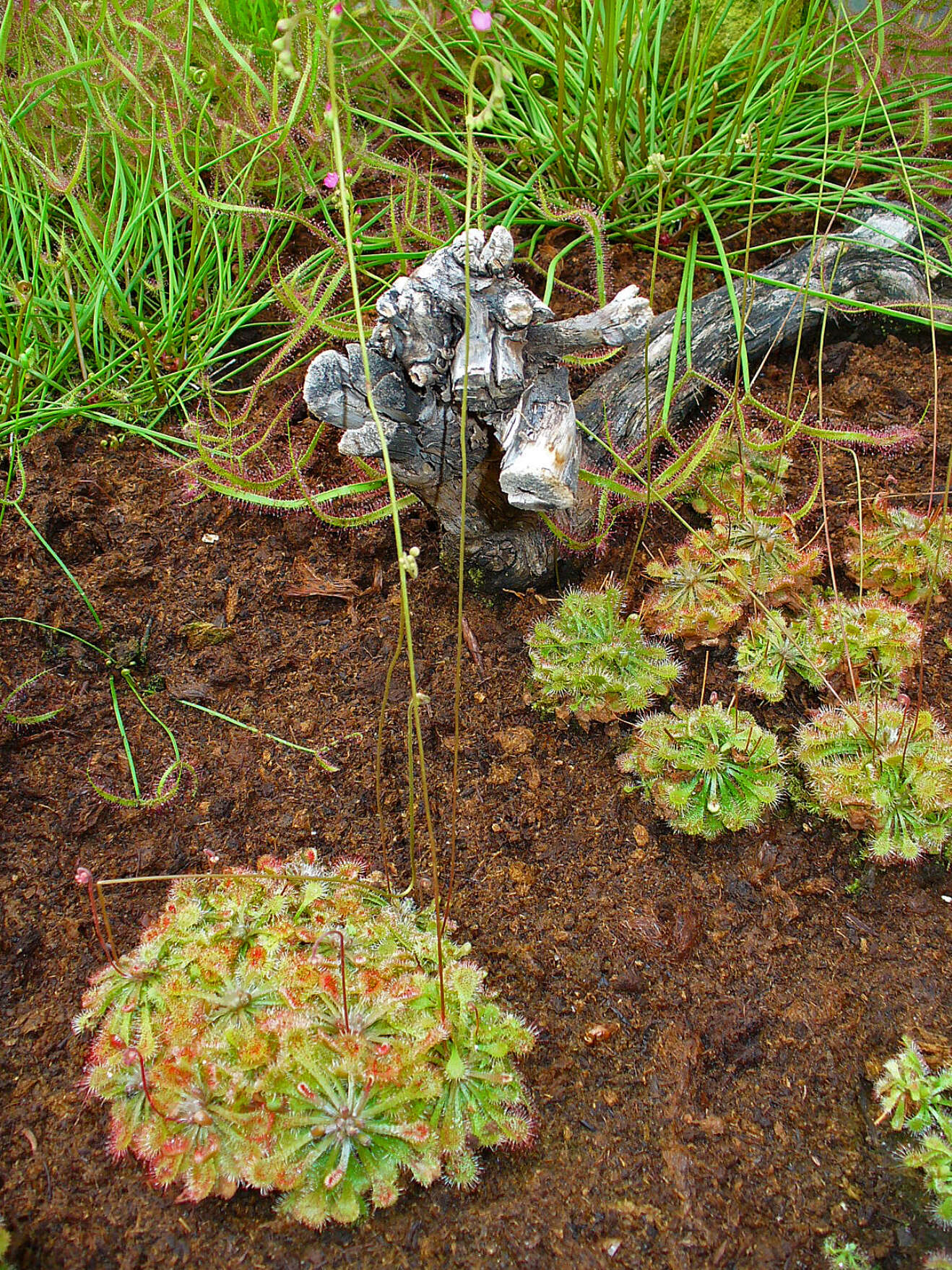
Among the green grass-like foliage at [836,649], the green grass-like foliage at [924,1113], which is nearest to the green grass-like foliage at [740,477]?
the green grass-like foliage at [836,649]

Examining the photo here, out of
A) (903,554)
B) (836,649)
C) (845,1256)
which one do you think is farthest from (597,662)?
(845,1256)

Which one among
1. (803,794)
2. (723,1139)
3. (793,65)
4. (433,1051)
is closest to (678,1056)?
(723,1139)

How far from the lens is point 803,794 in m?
1.66

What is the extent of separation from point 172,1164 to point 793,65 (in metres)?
2.94

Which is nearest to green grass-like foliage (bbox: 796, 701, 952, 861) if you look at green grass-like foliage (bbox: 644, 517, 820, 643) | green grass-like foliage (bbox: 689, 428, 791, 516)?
green grass-like foliage (bbox: 644, 517, 820, 643)

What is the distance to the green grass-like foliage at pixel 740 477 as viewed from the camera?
204cm

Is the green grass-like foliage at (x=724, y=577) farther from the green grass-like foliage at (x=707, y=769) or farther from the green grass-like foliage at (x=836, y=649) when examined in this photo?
the green grass-like foliage at (x=707, y=769)

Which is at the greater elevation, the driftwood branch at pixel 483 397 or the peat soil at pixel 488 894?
the driftwood branch at pixel 483 397

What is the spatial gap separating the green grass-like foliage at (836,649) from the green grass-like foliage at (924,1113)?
708 mm

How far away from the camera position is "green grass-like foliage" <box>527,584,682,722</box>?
1741 mm

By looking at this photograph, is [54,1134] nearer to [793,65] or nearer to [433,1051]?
[433,1051]

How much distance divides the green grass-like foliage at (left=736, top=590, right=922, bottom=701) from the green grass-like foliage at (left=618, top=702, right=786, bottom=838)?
0.45 ft

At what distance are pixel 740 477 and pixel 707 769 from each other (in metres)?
0.81

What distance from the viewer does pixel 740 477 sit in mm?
2053
